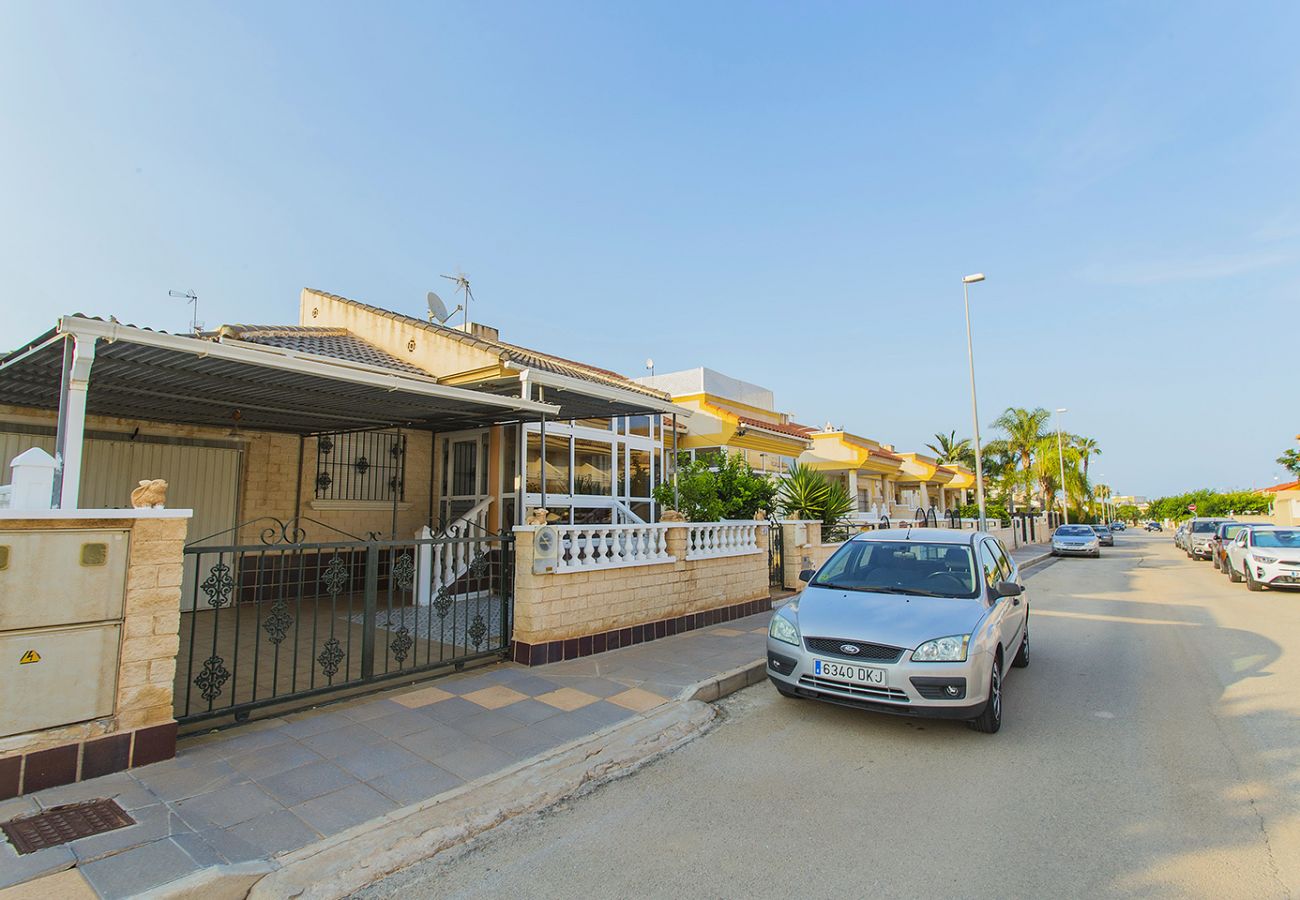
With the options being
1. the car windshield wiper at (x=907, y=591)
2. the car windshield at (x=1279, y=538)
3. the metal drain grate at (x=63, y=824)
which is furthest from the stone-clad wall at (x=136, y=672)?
the car windshield at (x=1279, y=538)

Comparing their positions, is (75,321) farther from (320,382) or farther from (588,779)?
(588,779)

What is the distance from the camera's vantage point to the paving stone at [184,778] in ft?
12.2

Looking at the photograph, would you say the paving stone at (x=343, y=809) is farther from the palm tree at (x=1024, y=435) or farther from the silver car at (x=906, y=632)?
the palm tree at (x=1024, y=435)

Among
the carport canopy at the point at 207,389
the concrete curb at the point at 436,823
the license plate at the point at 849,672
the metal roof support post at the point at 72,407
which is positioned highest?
the carport canopy at the point at 207,389

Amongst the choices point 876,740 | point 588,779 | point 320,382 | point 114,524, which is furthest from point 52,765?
point 876,740

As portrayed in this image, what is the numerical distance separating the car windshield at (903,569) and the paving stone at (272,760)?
448 centimetres

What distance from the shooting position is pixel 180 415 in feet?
27.9

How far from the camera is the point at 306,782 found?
3922 mm

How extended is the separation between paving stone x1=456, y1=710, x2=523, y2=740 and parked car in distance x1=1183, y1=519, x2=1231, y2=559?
29.0m

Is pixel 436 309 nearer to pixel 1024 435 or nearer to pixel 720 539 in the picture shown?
pixel 720 539

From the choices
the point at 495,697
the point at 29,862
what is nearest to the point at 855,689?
the point at 495,697

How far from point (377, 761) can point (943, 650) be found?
4.14 m

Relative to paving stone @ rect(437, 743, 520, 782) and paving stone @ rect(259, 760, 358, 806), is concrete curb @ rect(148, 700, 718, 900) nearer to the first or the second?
paving stone @ rect(437, 743, 520, 782)

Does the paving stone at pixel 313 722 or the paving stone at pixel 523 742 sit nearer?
the paving stone at pixel 523 742
